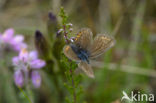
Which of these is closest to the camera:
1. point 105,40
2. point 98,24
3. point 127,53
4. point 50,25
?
point 105,40

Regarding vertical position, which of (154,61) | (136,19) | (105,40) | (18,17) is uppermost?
(18,17)

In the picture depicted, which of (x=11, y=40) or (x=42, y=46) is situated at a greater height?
(x=11, y=40)

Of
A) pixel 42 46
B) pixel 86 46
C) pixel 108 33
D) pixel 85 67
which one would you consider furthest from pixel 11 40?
pixel 85 67

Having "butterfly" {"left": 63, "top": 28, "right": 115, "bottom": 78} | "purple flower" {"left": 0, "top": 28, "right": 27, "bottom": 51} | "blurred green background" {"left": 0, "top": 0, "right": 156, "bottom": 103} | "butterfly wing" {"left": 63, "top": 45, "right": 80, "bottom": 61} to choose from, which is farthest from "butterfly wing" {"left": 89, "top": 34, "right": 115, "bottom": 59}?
"purple flower" {"left": 0, "top": 28, "right": 27, "bottom": 51}

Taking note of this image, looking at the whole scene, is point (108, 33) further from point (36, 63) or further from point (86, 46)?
point (86, 46)

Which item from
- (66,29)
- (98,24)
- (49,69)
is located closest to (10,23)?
(98,24)

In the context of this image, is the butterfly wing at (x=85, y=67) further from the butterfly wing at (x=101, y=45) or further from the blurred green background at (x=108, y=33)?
the blurred green background at (x=108, y=33)

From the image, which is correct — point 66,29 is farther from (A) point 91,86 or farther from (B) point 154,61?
(B) point 154,61

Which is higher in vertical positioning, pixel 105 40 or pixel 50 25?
pixel 50 25
